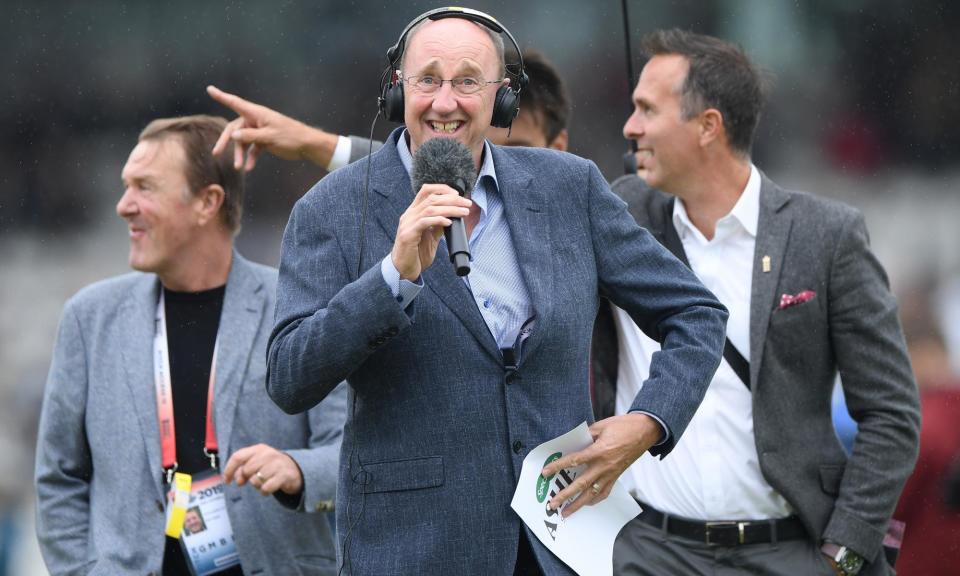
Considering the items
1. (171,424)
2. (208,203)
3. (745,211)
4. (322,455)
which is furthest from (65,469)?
(745,211)

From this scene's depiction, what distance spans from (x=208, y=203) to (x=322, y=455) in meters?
1.02

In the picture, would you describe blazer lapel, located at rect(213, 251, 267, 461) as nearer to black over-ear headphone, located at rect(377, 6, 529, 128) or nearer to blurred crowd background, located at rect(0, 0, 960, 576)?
black over-ear headphone, located at rect(377, 6, 529, 128)

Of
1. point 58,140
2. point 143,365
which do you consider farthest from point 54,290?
point 143,365

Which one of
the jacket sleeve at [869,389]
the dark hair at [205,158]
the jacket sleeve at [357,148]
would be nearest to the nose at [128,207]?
the dark hair at [205,158]

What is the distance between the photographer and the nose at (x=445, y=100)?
2861mm

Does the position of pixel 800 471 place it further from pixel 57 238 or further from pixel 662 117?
pixel 57 238

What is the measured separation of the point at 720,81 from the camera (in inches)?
183

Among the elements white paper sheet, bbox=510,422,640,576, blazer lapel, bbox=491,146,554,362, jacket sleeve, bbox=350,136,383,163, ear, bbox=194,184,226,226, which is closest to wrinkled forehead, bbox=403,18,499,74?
blazer lapel, bbox=491,146,554,362

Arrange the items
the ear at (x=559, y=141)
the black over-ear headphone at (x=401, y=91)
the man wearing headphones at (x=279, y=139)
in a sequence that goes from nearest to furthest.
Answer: the black over-ear headphone at (x=401, y=91) → the man wearing headphones at (x=279, y=139) → the ear at (x=559, y=141)

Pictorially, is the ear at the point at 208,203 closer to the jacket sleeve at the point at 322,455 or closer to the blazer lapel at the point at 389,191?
the jacket sleeve at the point at 322,455

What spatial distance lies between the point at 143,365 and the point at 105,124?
8717 mm

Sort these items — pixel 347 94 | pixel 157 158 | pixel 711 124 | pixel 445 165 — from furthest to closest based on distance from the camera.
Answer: pixel 347 94, pixel 711 124, pixel 157 158, pixel 445 165

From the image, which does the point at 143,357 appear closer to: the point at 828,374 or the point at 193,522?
the point at 193,522

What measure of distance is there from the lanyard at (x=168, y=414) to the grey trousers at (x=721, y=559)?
4.37 ft
